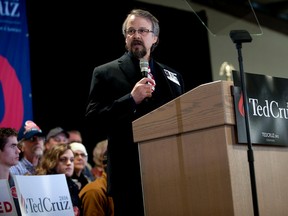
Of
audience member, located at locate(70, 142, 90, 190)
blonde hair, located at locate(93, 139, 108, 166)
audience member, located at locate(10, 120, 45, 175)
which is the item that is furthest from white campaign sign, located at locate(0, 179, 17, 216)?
audience member, located at locate(70, 142, 90, 190)

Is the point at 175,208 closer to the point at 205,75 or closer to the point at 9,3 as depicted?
the point at 9,3

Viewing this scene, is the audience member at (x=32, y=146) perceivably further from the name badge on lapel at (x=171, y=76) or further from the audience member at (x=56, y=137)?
the name badge on lapel at (x=171, y=76)

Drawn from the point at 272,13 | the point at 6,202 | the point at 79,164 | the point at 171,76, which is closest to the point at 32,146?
the point at 79,164

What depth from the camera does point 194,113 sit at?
88.4 inches

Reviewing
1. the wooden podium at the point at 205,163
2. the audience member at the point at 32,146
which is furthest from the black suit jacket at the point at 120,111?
the audience member at the point at 32,146

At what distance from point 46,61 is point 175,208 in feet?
15.3

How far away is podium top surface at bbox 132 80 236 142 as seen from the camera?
2.17 metres

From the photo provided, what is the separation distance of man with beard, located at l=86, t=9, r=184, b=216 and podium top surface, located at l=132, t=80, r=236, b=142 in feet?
0.82

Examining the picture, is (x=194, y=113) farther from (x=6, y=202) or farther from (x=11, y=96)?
(x=11, y=96)

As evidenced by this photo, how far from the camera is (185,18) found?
321 inches

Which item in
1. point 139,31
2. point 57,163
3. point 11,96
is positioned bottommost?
point 57,163

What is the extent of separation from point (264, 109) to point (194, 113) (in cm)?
29

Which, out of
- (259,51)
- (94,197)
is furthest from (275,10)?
(94,197)

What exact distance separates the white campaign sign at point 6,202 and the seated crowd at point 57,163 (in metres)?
0.54
